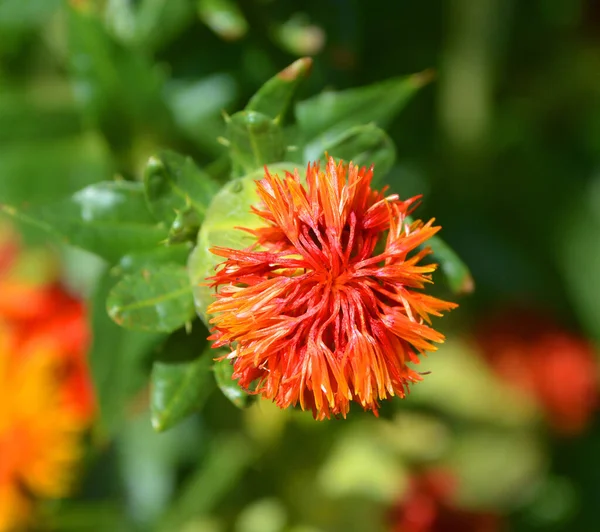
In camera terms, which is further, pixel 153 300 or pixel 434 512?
pixel 434 512

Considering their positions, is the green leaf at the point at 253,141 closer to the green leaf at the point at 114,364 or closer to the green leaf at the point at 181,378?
the green leaf at the point at 181,378

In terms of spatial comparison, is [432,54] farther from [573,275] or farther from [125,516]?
[125,516]

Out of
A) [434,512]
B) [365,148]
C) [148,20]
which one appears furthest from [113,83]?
[434,512]

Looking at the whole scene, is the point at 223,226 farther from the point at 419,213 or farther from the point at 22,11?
the point at 22,11

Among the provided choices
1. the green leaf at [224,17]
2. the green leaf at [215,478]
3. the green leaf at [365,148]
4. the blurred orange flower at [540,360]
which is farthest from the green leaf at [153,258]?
the blurred orange flower at [540,360]

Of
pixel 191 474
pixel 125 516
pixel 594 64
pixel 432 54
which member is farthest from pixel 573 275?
pixel 125 516

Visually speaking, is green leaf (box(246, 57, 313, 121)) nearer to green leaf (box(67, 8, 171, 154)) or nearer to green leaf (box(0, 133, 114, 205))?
green leaf (box(67, 8, 171, 154))
